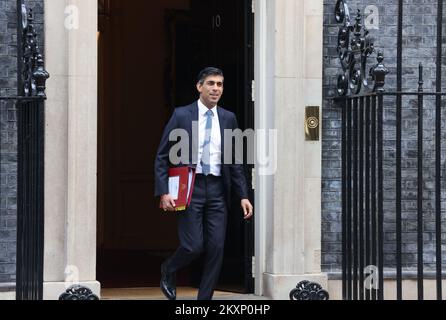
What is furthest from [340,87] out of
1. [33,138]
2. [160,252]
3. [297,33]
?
[160,252]

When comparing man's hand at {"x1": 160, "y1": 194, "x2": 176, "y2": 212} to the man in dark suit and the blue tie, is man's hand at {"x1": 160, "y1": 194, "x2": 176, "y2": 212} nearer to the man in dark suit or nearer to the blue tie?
the man in dark suit

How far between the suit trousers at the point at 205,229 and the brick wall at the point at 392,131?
1587mm

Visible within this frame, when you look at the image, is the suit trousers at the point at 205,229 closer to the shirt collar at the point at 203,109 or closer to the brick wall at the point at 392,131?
the shirt collar at the point at 203,109

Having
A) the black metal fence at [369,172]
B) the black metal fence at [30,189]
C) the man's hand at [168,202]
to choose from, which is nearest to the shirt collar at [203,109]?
the man's hand at [168,202]

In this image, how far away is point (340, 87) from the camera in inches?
356

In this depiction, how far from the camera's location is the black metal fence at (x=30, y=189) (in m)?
8.48

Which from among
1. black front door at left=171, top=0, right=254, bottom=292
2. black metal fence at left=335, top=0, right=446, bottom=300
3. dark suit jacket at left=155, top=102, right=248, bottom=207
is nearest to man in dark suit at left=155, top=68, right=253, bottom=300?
dark suit jacket at left=155, top=102, right=248, bottom=207

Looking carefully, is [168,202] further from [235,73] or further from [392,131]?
[392,131]

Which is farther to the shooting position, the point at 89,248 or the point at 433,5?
the point at 433,5

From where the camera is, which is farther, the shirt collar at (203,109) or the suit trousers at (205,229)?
the shirt collar at (203,109)
